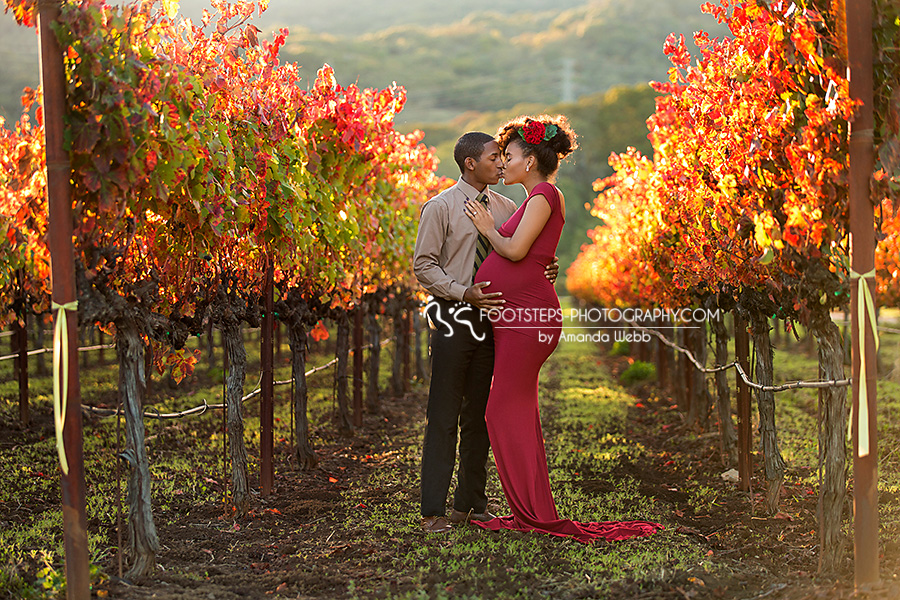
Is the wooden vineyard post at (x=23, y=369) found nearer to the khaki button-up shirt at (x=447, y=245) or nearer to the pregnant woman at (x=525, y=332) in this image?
the khaki button-up shirt at (x=447, y=245)

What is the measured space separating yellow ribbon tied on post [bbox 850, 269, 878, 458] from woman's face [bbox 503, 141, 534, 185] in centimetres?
206

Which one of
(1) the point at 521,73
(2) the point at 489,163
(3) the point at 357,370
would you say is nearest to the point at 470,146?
(2) the point at 489,163

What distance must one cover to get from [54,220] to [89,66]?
711 millimetres

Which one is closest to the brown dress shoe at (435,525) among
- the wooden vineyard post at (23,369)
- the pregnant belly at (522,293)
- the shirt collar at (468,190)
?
the pregnant belly at (522,293)

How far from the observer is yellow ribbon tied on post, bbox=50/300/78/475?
3424 mm

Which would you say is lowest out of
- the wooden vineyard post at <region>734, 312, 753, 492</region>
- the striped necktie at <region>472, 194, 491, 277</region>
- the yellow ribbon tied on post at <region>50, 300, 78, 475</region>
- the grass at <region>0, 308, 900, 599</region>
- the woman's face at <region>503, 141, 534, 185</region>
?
the grass at <region>0, 308, 900, 599</region>

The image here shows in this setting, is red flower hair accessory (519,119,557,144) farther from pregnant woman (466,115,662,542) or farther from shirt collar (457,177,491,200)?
shirt collar (457,177,491,200)

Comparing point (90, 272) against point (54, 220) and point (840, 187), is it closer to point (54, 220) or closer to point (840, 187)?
point (54, 220)

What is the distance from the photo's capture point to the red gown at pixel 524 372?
4777mm

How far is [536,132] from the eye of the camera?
4855 mm

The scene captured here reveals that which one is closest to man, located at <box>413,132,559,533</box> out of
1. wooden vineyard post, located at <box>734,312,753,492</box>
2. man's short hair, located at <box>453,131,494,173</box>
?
man's short hair, located at <box>453,131,494,173</box>

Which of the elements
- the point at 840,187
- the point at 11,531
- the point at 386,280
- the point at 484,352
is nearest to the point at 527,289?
the point at 484,352

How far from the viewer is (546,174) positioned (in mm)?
4957

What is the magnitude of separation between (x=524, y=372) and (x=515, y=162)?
1.33m
